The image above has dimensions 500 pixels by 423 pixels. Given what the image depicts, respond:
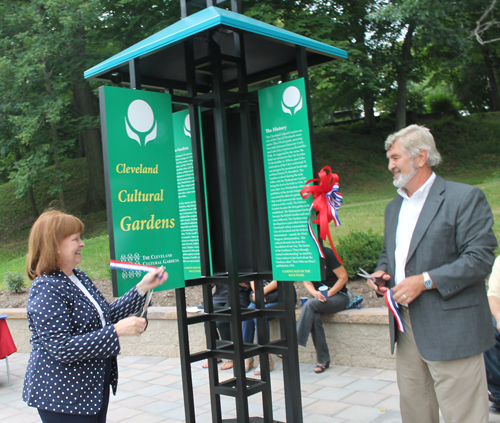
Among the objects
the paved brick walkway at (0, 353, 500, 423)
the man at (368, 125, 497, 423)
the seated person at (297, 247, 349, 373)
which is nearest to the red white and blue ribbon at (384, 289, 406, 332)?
the man at (368, 125, 497, 423)

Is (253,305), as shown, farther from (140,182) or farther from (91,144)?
(91,144)

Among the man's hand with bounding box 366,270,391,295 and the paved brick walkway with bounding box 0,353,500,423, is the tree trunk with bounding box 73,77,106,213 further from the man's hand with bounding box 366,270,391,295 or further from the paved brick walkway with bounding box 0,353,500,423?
the man's hand with bounding box 366,270,391,295

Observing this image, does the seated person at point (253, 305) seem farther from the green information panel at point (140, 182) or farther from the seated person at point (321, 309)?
the green information panel at point (140, 182)

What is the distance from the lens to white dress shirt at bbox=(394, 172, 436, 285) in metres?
2.99

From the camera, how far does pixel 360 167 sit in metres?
20.8

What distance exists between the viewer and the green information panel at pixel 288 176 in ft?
11.3

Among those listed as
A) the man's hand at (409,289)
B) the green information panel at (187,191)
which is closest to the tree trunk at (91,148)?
the green information panel at (187,191)

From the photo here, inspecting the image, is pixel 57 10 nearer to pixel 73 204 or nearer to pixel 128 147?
pixel 73 204

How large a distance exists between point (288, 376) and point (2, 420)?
313 cm

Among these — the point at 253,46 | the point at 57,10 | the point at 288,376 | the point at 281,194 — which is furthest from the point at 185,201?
the point at 57,10

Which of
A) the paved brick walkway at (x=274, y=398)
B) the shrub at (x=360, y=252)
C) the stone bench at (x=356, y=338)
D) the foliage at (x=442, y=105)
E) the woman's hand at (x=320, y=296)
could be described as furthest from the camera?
the foliage at (x=442, y=105)

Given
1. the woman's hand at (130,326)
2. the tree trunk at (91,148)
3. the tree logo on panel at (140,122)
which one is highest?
the tree trunk at (91,148)

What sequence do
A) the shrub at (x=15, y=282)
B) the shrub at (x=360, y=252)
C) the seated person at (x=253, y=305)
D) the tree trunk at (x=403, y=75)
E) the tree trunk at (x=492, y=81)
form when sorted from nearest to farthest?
the seated person at (x=253, y=305) → the shrub at (x=360, y=252) → the shrub at (x=15, y=282) → the tree trunk at (x=403, y=75) → the tree trunk at (x=492, y=81)

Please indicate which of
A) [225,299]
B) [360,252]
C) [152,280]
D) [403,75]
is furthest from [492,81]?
[152,280]
